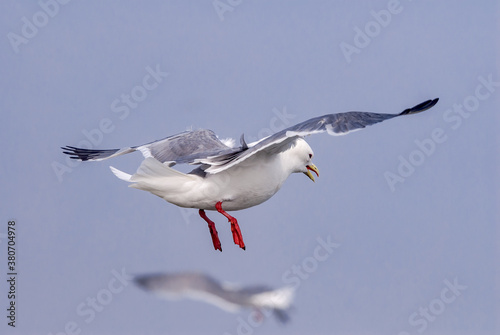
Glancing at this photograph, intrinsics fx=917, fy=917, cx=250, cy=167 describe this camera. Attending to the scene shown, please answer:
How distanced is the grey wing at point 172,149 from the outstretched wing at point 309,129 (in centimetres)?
55

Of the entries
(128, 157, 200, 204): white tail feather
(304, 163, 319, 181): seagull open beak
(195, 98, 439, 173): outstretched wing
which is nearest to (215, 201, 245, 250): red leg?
(128, 157, 200, 204): white tail feather

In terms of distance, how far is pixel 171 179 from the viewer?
6.85 m

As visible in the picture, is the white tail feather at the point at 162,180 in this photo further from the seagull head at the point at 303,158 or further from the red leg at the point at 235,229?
the seagull head at the point at 303,158

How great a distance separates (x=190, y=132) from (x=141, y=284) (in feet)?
4.47

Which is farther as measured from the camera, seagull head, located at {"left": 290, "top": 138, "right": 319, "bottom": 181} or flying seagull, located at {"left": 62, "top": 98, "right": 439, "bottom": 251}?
seagull head, located at {"left": 290, "top": 138, "right": 319, "bottom": 181}

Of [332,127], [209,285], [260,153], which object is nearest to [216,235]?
[209,285]

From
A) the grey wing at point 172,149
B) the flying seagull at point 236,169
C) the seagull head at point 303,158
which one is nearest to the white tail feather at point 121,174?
the flying seagull at point 236,169

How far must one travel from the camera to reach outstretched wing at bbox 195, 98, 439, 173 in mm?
6258

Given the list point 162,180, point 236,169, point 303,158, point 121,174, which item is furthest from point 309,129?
point 121,174

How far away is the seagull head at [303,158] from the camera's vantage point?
7.32 metres

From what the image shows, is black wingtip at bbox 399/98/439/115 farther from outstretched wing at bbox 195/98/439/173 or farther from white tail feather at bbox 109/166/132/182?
white tail feather at bbox 109/166/132/182

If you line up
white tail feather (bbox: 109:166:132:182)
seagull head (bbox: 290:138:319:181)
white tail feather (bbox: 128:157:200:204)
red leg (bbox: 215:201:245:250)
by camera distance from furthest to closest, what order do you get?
seagull head (bbox: 290:138:319:181) < red leg (bbox: 215:201:245:250) < white tail feather (bbox: 109:166:132:182) < white tail feather (bbox: 128:157:200:204)

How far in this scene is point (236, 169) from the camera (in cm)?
693

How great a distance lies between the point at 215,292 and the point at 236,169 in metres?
1.14
